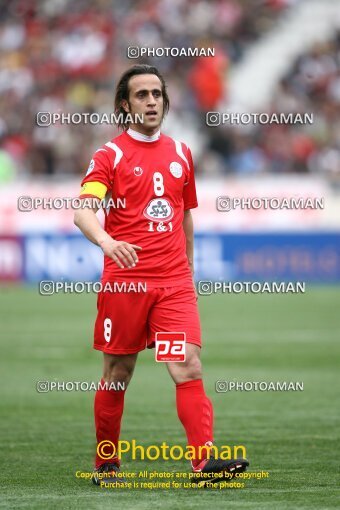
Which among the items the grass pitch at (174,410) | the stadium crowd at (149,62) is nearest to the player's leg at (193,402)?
the grass pitch at (174,410)

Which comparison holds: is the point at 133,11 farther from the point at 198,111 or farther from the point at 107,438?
the point at 107,438

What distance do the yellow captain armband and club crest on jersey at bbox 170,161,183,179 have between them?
1.36ft

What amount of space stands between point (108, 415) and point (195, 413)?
22.7 inches

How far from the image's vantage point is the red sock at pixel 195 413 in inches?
249

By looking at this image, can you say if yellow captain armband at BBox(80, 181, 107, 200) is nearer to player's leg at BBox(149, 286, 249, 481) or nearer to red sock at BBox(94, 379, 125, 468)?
player's leg at BBox(149, 286, 249, 481)

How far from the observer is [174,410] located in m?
9.77

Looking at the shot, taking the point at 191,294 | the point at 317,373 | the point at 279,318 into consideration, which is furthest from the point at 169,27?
the point at 191,294

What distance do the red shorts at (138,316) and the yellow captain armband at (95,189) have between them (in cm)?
55

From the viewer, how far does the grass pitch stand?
6.12m

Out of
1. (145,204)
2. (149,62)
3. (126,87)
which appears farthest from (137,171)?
(149,62)

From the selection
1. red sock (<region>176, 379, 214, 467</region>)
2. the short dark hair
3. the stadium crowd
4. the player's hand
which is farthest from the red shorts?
the stadium crowd

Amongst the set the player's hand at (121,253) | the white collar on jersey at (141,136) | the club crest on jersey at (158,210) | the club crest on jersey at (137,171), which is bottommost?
the player's hand at (121,253)

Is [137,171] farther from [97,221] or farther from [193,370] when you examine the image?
[193,370]

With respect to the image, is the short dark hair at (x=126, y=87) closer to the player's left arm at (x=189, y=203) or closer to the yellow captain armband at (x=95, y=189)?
the player's left arm at (x=189, y=203)
